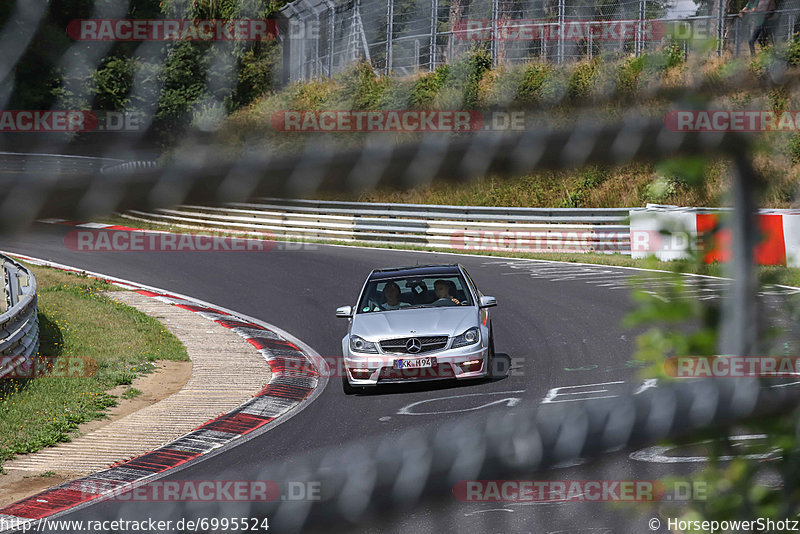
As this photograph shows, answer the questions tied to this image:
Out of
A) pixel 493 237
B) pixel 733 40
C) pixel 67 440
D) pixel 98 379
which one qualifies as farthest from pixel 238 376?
pixel 493 237

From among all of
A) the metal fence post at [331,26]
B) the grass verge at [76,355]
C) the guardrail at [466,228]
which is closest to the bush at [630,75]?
the metal fence post at [331,26]

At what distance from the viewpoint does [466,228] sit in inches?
1038

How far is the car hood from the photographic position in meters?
10.5

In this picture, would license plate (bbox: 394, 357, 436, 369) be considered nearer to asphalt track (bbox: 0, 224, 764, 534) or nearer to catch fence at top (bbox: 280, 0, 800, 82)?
asphalt track (bbox: 0, 224, 764, 534)

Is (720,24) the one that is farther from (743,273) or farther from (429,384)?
(429,384)

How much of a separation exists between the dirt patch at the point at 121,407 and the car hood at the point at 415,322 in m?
2.84

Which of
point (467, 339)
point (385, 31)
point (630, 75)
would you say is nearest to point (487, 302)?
point (467, 339)

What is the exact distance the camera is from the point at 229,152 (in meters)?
1.08

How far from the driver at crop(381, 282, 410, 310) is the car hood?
228 mm

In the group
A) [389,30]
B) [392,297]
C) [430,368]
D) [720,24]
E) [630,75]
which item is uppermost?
[389,30]

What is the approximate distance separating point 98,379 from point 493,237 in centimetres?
1598

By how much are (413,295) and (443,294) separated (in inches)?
15.9

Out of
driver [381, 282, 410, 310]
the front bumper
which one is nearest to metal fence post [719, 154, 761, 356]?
the front bumper

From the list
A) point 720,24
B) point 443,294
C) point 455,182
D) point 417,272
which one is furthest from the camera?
point 417,272
